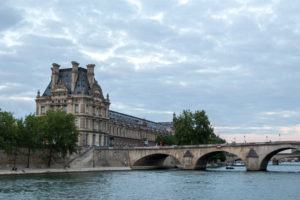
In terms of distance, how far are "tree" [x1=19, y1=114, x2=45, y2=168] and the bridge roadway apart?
26.8 meters

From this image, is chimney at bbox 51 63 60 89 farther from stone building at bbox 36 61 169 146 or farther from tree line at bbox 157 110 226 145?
tree line at bbox 157 110 226 145

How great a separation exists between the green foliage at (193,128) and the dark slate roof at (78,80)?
28.1 metres

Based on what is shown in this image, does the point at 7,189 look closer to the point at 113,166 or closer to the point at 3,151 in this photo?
the point at 3,151

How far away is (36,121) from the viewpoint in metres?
87.6

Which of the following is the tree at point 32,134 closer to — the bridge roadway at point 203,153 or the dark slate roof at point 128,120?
the bridge roadway at point 203,153

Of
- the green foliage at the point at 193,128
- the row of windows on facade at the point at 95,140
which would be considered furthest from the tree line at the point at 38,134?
the green foliage at the point at 193,128

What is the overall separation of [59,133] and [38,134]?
5670 mm

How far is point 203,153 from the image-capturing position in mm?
96062

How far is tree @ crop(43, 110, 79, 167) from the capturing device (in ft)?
298

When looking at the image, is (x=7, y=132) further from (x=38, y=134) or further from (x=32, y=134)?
(x=38, y=134)

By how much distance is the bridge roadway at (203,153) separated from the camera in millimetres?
86500

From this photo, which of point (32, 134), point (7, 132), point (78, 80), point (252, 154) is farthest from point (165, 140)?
point (7, 132)

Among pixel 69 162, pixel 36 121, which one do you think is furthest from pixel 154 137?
pixel 36 121

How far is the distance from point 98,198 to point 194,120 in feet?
257
